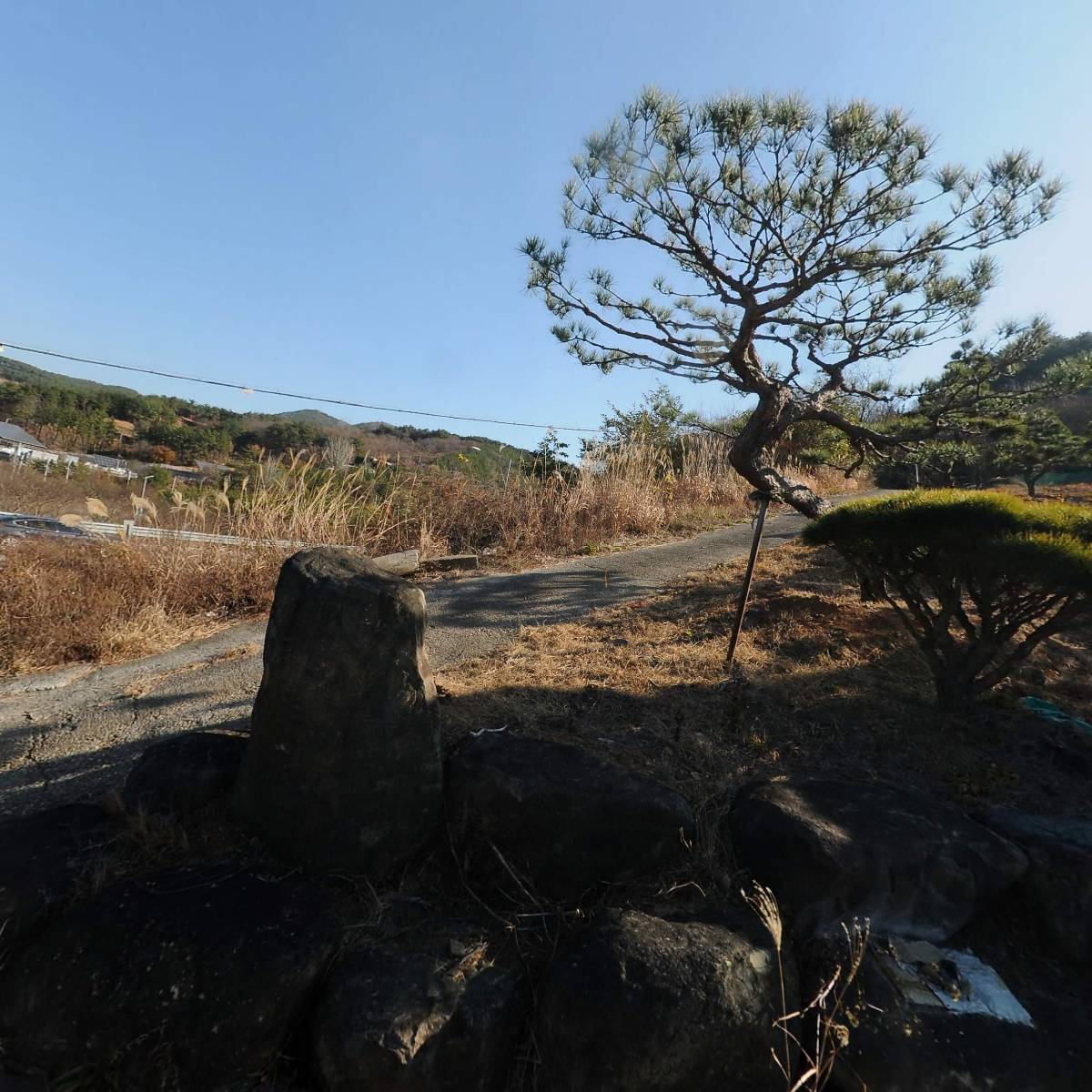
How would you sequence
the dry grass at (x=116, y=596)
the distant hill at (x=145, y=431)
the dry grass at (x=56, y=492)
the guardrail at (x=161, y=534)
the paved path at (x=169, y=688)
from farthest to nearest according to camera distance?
the distant hill at (x=145, y=431), the dry grass at (x=56, y=492), the guardrail at (x=161, y=534), the dry grass at (x=116, y=596), the paved path at (x=169, y=688)

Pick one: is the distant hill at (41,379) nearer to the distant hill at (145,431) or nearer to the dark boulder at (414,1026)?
the distant hill at (145,431)

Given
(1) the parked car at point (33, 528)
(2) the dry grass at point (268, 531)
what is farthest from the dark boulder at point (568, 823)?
(1) the parked car at point (33, 528)

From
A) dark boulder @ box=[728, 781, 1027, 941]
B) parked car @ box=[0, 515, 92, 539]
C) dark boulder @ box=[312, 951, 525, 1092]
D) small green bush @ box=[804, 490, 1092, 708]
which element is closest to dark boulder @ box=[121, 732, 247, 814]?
dark boulder @ box=[312, 951, 525, 1092]

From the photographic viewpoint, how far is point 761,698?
9.70 ft

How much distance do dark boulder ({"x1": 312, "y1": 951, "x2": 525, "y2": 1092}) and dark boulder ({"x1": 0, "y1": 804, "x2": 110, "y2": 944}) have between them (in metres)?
0.82

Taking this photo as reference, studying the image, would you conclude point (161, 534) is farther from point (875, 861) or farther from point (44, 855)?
point (875, 861)

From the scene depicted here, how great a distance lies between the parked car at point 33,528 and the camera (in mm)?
4602

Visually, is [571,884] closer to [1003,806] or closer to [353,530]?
[1003,806]

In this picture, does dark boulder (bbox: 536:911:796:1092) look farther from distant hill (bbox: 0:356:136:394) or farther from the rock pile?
distant hill (bbox: 0:356:136:394)

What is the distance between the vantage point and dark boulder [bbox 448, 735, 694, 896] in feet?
6.16

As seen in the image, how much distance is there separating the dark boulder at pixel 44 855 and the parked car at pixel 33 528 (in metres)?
3.41

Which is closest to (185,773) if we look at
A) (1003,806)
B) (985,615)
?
(1003,806)

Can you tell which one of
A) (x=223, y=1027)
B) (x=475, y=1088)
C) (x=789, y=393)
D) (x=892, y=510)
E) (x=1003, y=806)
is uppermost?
(x=789, y=393)

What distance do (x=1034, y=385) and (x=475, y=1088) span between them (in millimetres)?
6636
